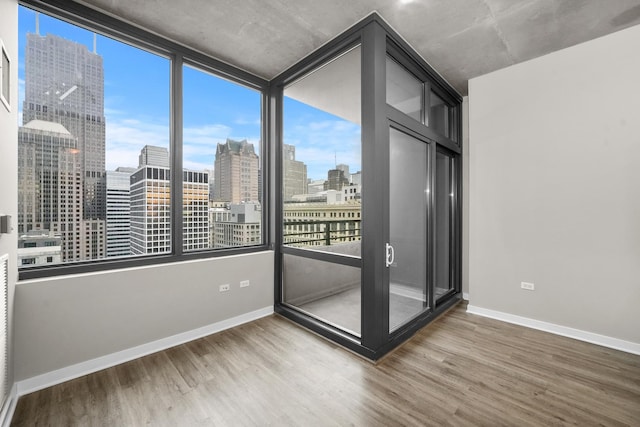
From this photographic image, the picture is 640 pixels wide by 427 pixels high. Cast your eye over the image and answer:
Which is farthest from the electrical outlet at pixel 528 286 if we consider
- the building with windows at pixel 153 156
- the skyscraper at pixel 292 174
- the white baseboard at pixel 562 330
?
the building with windows at pixel 153 156

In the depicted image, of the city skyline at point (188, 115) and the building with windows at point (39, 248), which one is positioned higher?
the city skyline at point (188, 115)

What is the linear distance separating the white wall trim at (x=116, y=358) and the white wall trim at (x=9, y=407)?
2.4 inches

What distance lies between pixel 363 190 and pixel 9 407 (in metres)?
3.01

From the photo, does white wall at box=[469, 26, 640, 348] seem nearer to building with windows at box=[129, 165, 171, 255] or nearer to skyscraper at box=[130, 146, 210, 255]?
skyscraper at box=[130, 146, 210, 255]

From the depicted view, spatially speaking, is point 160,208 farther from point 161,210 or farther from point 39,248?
point 39,248

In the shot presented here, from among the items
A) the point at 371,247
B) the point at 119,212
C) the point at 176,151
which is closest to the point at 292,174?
the point at 176,151

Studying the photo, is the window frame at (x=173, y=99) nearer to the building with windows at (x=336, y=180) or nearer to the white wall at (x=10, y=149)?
the white wall at (x=10, y=149)

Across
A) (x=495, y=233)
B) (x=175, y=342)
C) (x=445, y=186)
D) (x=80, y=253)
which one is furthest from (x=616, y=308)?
(x=80, y=253)

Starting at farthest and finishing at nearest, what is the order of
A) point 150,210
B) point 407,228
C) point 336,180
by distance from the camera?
point 407,228, point 336,180, point 150,210

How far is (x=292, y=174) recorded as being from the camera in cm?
350

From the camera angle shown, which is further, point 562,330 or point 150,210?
point 562,330

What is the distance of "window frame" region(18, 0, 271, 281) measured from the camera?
2.28 meters

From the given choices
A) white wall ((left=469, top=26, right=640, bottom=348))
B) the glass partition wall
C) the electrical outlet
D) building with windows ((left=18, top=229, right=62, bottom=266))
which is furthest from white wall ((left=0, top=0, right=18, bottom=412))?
the electrical outlet

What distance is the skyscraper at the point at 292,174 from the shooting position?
339 cm
